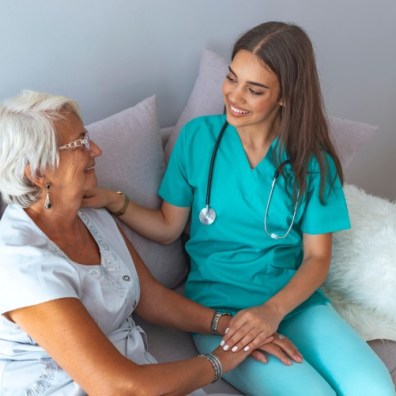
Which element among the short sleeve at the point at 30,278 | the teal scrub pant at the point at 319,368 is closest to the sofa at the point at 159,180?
the teal scrub pant at the point at 319,368

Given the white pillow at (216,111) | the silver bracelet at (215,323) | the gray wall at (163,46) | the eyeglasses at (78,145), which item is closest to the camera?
the eyeglasses at (78,145)

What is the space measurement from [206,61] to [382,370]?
40.3 inches

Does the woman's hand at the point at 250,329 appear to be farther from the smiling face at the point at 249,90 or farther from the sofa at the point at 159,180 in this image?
the smiling face at the point at 249,90

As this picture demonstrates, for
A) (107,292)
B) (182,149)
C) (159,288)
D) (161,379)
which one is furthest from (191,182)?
(161,379)

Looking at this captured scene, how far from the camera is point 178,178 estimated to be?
1706 mm

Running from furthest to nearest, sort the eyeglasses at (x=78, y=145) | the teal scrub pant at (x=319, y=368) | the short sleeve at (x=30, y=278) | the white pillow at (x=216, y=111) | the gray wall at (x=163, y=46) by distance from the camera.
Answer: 1. the white pillow at (x=216, y=111)
2. the gray wall at (x=163, y=46)
3. the teal scrub pant at (x=319, y=368)
4. the eyeglasses at (x=78, y=145)
5. the short sleeve at (x=30, y=278)

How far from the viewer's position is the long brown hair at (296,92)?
4.91 ft

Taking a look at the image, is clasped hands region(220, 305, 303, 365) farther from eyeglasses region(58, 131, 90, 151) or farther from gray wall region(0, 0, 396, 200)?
gray wall region(0, 0, 396, 200)

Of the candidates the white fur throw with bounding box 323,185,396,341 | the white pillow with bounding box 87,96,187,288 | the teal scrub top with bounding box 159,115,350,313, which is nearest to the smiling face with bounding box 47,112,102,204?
the white pillow with bounding box 87,96,187,288

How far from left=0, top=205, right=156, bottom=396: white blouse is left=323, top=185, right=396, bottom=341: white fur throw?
64 cm

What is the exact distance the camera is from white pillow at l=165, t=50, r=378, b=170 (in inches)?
73.6

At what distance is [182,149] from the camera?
1.71m

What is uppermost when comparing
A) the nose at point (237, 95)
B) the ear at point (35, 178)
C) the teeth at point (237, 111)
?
the nose at point (237, 95)

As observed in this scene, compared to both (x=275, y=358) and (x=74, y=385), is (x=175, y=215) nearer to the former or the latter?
(x=275, y=358)
